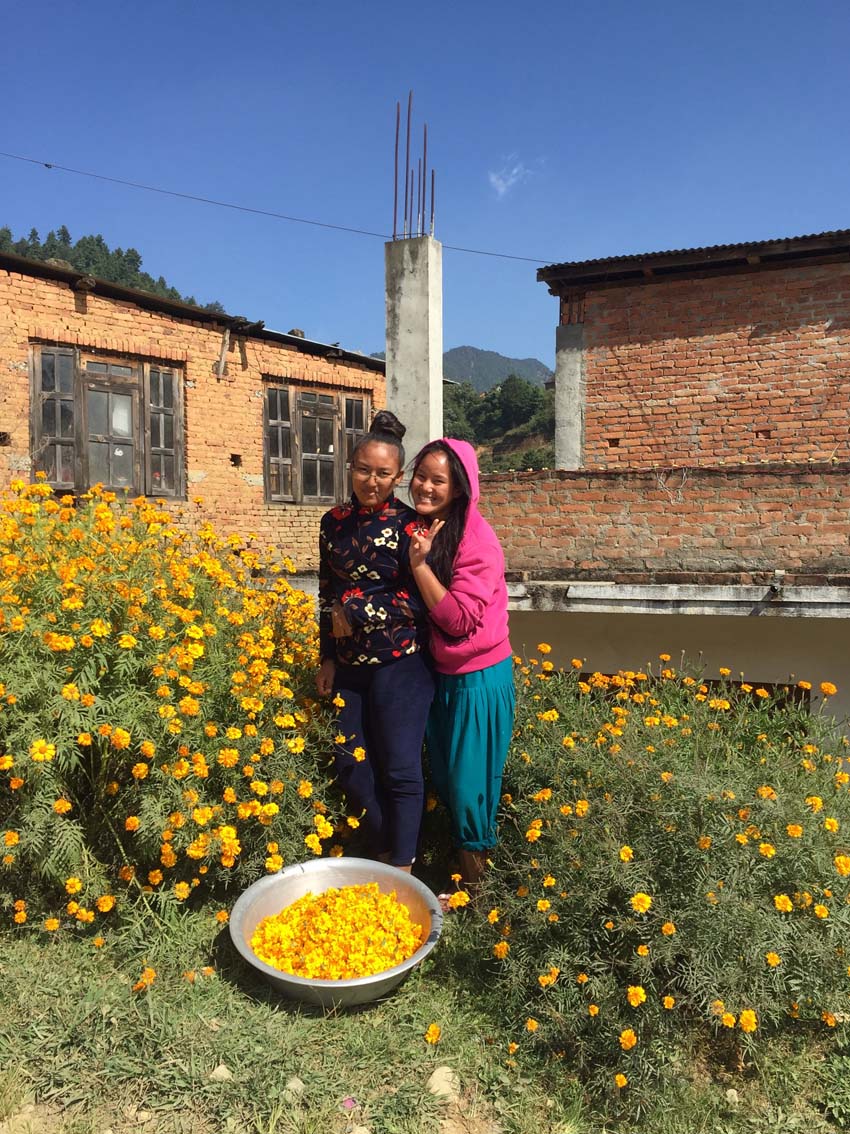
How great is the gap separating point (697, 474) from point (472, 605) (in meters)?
4.02

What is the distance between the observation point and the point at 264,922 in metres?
2.92

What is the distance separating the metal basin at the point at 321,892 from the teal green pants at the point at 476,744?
0.30 metres

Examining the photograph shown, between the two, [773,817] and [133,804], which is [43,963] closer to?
[133,804]

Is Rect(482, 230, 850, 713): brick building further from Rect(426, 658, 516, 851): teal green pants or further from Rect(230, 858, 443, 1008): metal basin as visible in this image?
Rect(230, 858, 443, 1008): metal basin

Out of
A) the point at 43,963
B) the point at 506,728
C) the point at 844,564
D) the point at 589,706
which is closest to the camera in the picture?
the point at 43,963

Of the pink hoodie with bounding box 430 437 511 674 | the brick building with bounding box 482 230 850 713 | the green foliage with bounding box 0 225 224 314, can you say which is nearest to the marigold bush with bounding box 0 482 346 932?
the pink hoodie with bounding box 430 437 511 674

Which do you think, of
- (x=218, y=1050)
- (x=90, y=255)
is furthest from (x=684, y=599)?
(x=90, y=255)

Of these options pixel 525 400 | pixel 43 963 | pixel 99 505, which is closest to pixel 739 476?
pixel 99 505

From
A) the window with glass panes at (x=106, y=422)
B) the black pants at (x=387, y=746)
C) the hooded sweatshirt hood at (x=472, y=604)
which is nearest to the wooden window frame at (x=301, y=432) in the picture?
the window with glass panes at (x=106, y=422)

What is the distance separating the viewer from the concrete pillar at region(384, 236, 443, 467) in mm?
7984

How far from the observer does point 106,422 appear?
10070mm

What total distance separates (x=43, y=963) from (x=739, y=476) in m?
5.46

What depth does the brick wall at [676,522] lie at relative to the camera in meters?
5.98

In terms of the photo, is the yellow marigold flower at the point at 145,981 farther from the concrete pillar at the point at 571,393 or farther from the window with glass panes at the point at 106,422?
the concrete pillar at the point at 571,393
